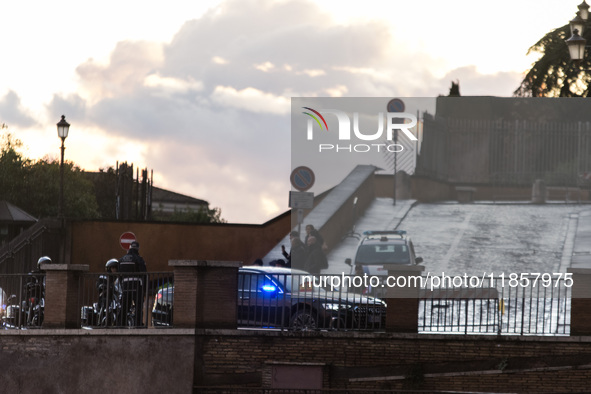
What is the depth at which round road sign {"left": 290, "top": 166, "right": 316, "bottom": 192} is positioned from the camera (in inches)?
868

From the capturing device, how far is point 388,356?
19594mm

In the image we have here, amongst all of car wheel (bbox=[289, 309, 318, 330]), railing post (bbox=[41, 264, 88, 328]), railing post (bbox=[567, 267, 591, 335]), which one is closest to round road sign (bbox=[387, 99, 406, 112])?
car wheel (bbox=[289, 309, 318, 330])

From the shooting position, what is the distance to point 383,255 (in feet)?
73.4

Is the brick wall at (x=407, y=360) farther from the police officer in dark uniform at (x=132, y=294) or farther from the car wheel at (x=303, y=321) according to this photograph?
the police officer in dark uniform at (x=132, y=294)

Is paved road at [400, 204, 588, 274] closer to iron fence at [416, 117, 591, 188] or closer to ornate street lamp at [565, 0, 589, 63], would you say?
iron fence at [416, 117, 591, 188]

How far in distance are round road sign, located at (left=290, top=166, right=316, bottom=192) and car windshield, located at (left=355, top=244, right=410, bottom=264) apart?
61.9 inches

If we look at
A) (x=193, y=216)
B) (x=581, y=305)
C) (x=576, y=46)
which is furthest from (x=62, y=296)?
(x=193, y=216)

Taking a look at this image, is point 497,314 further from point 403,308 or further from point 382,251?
point 382,251

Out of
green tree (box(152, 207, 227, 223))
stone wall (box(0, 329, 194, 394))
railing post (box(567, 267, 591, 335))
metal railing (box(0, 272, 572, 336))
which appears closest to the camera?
railing post (box(567, 267, 591, 335))

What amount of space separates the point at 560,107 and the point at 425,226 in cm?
323

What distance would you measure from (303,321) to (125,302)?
3.05 m

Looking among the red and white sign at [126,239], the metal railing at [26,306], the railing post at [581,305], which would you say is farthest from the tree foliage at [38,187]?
the railing post at [581,305]

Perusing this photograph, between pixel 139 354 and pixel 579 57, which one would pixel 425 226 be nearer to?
pixel 579 57

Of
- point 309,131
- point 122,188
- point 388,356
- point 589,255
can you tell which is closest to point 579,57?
point 589,255
